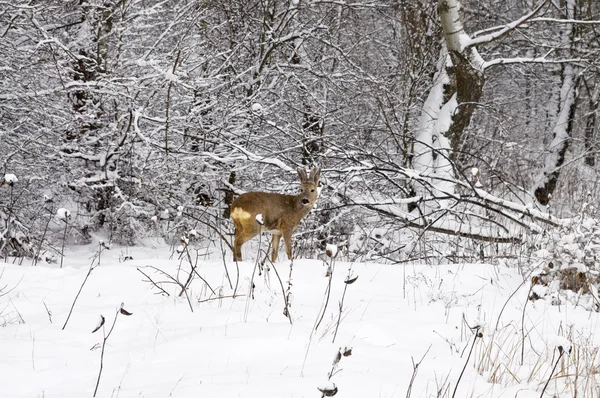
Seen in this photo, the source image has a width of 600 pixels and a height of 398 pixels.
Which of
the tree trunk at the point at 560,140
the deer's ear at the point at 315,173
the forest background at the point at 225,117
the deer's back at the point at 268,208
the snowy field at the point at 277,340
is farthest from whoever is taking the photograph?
the tree trunk at the point at 560,140

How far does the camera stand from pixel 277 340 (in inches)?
111

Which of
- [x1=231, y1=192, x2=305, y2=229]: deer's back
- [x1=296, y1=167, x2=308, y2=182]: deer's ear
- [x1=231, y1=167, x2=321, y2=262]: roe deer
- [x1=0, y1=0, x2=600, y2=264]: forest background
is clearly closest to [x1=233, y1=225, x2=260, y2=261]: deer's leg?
[x1=231, y1=167, x2=321, y2=262]: roe deer

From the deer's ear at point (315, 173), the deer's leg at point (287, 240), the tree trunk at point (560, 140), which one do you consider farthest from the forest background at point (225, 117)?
the tree trunk at point (560, 140)

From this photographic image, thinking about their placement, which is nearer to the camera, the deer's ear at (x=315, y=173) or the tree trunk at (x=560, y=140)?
the deer's ear at (x=315, y=173)

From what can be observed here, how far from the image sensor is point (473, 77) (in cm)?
960

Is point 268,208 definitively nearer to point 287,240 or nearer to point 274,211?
point 274,211

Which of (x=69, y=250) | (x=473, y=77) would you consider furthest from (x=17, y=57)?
(x=473, y=77)

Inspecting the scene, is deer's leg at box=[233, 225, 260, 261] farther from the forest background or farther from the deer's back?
the forest background

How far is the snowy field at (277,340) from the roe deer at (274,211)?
2519 mm

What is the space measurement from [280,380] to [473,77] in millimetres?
8300

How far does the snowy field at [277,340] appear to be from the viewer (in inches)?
91.2

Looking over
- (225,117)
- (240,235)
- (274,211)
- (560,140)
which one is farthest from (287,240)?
(560,140)

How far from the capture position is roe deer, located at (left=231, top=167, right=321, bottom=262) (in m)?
7.21

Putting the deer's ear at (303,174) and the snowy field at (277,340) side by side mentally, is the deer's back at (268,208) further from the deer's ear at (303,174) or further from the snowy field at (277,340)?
the snowy field at (277,340)
